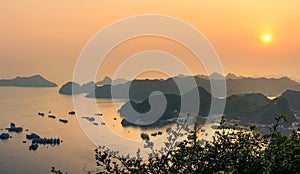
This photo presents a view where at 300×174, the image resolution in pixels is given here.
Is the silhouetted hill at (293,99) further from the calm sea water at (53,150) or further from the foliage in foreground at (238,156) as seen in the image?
the foliage in foreground at (238,156)

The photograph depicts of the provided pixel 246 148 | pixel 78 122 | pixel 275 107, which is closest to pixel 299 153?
pixel 246 148

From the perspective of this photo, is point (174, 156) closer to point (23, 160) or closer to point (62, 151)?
point (23, 160)

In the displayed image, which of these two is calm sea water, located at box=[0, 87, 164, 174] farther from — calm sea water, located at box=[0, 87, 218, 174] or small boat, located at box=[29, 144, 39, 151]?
small boat, located at box=[29, 144, 39, 151]

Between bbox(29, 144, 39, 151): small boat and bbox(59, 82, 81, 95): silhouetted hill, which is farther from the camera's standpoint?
bbox(59, 82, 81, 95): silhouetted hill

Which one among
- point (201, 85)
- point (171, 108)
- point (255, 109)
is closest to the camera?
point (171, 108)

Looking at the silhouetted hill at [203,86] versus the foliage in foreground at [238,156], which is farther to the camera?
the silhouetted hill at [203,86]

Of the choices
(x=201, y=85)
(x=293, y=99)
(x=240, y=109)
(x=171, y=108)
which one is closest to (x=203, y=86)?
(x=201, y=85)

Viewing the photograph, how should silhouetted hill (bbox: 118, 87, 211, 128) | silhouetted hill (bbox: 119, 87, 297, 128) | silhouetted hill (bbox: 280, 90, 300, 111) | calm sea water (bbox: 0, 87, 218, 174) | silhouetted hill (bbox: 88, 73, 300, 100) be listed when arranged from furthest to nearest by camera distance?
silhouetted hill (bbox: 88, 73, 300, 100) < silhouetted hill (bbox: 280, 90, 300, 111) < silhouetted hill (bbox: 119, 87, 297, 128) < silhouetted hill (bbox: 118, 87, 211, 128) < calm sea water (bbox: 0, 87, 218, 174)

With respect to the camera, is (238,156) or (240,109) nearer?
(238,156)

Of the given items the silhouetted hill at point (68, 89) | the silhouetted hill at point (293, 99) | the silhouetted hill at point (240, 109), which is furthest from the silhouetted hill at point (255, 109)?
the silhouetted hill at point (68, 89)

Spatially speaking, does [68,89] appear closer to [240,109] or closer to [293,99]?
[240,109]

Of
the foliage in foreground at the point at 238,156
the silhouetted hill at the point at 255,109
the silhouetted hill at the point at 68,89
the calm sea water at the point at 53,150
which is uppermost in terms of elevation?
the silhouetted hill at the point at 68,89

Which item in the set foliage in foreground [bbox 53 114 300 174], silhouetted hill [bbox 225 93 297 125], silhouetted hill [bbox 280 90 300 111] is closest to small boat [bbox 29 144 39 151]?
foliage in foreground [bbox 53 114 300 174]

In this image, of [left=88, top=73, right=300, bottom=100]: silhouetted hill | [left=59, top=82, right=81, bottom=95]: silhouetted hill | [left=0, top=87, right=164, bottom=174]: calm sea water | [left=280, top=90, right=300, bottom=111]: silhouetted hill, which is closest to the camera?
[left=0, top=87, right=164, bottom=174]: calm sea water
